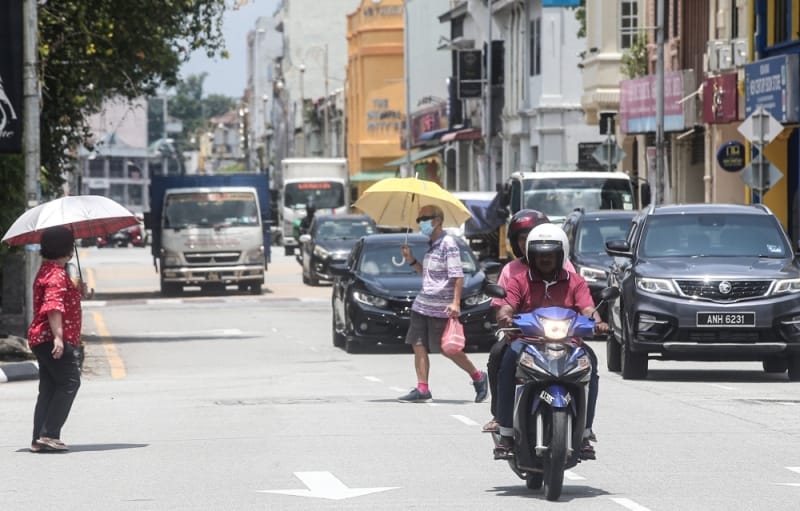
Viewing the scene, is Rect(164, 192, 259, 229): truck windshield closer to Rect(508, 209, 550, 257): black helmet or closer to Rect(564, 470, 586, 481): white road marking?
Rect(564, 470, 586, 481): white road marking

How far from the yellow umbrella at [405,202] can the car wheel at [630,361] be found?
Result: 2.09 m

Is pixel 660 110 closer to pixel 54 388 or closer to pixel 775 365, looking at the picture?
pixel 775 365

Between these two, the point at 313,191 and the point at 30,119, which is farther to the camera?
the point at 313,191

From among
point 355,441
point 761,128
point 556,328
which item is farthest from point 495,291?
point 761,128

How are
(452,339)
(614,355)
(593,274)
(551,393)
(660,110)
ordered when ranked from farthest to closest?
1. (660,110)
2. (593,274)
3. (614,355)
4. (452,339)
5. (551,393)

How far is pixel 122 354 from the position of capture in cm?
2608

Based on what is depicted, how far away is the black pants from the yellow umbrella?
5198 millimetres

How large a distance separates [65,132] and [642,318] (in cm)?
1427

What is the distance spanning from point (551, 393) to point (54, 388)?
15.3ft

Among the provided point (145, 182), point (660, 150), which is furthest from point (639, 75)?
point (145, 182)

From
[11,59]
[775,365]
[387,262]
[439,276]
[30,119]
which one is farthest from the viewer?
[387,262]

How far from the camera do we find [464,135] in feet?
266

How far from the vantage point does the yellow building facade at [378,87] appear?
364 ft

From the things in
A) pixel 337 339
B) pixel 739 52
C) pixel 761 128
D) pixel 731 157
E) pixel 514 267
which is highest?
pixel 739 52
